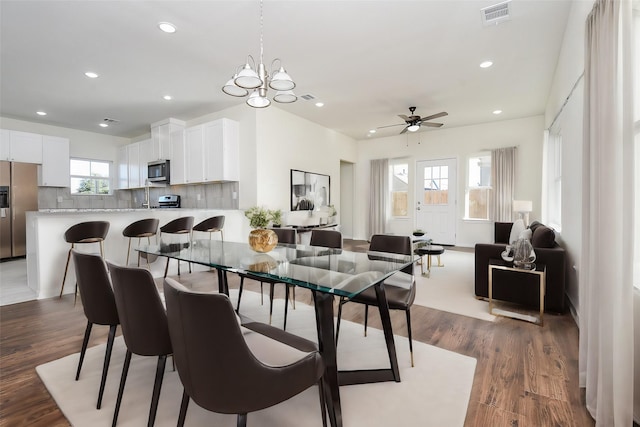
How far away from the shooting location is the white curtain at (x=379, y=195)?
7949mm

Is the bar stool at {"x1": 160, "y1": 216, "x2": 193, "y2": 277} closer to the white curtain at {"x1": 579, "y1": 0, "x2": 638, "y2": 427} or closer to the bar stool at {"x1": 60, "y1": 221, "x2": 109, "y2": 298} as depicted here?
the bar stool at {"x1": 60, "y1": 221, "x2": 109, "y2": 298}

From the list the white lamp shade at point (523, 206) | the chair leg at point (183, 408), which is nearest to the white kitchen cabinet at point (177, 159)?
the chair leg at point (183, 408)

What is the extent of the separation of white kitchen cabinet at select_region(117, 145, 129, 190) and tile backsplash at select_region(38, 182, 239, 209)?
0.32 metres

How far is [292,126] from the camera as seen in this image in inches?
239

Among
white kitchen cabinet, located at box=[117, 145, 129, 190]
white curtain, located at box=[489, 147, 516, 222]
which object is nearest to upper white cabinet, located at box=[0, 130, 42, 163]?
white kitchen cabinet, located at box=[117, 145, 129, 190]

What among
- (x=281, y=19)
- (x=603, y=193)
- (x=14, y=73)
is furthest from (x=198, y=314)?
(x=14, y=73)

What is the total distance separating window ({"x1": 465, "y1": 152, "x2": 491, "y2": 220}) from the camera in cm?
682

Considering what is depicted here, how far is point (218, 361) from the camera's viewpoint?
3.10ft

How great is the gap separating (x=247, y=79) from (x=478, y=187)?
6.37m

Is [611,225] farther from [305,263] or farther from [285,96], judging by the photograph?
[285,96]

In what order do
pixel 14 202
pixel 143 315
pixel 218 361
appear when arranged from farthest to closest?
pixel 14 202 < pixel 143 315 < pixel 218 361

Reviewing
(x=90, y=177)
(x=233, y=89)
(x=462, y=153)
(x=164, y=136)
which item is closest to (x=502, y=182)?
(x=462, y=153)

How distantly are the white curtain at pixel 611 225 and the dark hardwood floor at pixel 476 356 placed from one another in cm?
23

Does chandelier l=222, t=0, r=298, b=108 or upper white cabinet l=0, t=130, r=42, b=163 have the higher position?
upper white cabinet l=0, t=130, r=42, b=163
